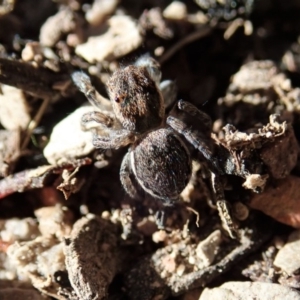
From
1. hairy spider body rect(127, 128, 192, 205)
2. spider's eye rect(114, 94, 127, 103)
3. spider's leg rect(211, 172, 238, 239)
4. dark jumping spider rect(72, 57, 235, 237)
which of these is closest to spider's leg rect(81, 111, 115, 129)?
dark jumping spider rect(72, 57, 235, 237)

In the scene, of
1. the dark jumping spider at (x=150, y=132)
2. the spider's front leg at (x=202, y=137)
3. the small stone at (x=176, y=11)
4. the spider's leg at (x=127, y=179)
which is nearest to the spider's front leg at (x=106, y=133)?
the dark jumping spider at (x=150, y=132)

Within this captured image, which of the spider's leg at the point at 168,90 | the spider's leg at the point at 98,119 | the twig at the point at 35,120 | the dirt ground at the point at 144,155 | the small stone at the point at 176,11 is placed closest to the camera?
the dirt ground at the point at 144,155

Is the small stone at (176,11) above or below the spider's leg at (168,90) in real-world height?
above

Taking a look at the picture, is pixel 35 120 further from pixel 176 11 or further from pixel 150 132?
pixel 176 11

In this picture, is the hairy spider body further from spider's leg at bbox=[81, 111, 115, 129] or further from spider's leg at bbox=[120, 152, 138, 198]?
spider's leg at bbox=[81, 111, 115, 129]

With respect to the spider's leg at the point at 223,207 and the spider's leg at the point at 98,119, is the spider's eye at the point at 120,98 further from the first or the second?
the spider's leg at the point at 223,207

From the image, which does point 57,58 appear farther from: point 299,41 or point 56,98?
point 299,41

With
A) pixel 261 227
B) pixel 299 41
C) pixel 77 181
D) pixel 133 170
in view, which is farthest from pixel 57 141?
pixel 299 41
